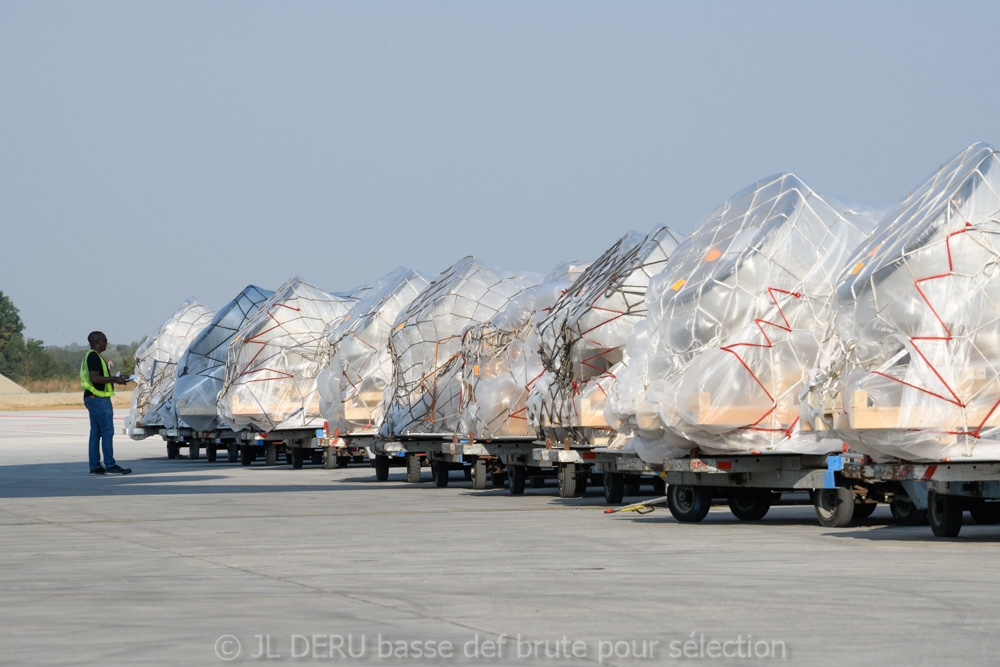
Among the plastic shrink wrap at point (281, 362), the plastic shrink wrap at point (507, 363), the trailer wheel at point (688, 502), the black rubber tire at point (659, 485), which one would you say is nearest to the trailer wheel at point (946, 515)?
the trailer wheel at point (688, 502)

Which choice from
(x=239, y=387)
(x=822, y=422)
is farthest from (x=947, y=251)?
(x=239, y=387)

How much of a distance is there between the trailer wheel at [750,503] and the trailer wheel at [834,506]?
1.09 metres

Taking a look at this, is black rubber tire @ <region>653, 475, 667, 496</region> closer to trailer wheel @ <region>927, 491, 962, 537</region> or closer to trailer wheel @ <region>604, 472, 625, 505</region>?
trailer wheel @ <region>604, 472, 625, 505</region>

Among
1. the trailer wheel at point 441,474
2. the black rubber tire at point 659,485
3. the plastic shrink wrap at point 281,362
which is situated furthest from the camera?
the plastic shrink wrap at point 281,362

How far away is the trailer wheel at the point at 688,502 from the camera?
617 inches

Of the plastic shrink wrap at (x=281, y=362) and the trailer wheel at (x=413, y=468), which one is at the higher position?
the plastic shrink wrap at (x=281, y=362)

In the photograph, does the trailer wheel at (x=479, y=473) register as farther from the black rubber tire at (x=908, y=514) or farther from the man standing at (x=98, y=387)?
the black rubber tire at (x=908, y=514)

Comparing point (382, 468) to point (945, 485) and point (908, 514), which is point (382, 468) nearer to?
point (908, 514)

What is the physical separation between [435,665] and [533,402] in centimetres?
1380

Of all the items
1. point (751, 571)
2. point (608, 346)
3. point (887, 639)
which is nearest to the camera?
point (887, 639)

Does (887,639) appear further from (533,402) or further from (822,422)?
(533,402)

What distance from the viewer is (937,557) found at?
11.2 metres

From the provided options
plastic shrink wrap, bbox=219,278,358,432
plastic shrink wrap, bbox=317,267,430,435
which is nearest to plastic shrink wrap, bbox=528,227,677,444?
plastic shrink wrap, bbox=317,267,430,435

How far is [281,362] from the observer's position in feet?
110
